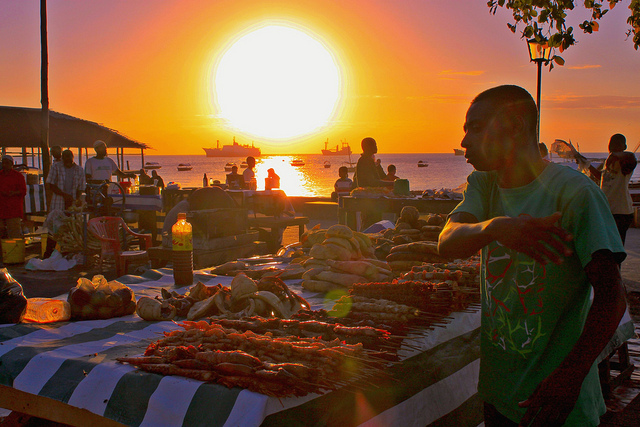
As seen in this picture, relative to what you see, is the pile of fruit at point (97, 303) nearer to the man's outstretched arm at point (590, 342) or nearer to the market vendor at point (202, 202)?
the man's outstretched arm at point (590, 342)

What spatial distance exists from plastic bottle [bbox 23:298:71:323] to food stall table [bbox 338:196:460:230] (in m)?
6.27

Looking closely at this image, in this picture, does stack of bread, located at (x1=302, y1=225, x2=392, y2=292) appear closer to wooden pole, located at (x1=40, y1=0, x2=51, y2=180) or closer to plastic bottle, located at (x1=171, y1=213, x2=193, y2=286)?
plastic bottle, located at (x1=171, y1=213, x2=193, y2=286)

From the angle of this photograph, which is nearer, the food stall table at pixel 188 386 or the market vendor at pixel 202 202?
the food stall table at pixel 188 386

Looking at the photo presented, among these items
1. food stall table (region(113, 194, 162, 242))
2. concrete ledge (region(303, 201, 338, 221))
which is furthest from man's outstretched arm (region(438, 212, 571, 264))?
concrete ledge (region(303, 201, 338, 221))

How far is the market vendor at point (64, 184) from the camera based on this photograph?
10539 millimetres

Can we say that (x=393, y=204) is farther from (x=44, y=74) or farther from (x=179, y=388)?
(x=44, y=74)

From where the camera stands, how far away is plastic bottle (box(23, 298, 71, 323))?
317 cm

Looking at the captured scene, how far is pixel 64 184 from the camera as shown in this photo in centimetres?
1062

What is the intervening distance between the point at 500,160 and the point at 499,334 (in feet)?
2.19

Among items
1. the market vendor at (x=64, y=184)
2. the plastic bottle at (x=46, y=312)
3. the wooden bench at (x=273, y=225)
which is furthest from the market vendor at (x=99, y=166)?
the plastic bottle at (x=46, y=312)

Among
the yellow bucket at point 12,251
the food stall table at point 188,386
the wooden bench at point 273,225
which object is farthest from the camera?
the wooden bench at point 273,225

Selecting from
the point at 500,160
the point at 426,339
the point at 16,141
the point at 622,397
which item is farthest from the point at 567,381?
the point at 16,141

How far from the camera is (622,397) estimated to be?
13.9ft

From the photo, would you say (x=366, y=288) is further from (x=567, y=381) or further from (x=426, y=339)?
(x=567, y=381)
